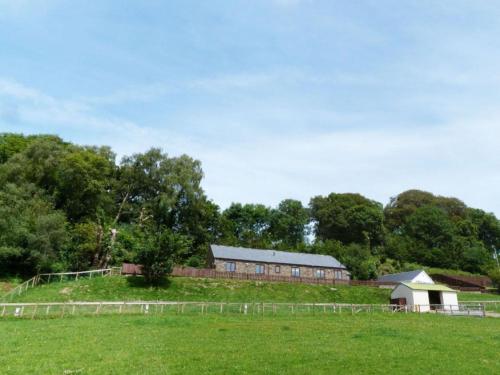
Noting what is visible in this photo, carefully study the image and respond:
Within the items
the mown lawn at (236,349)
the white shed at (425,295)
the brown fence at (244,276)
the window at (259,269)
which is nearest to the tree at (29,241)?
the brown fence at (244,276)

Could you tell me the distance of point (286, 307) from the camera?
34375 millimetres

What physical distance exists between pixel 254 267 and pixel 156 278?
1833 centimetres

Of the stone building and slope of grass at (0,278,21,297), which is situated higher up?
Result: the stone building

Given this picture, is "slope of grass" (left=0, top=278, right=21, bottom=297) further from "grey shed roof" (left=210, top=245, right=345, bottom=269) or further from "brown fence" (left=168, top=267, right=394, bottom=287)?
"grey shed roof" (left=210, top=245, right=345, bottom=269)

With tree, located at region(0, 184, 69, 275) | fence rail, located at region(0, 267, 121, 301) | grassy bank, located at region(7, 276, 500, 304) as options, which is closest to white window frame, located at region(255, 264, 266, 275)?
grassy bank, located at region(7, 276, 500, 304)

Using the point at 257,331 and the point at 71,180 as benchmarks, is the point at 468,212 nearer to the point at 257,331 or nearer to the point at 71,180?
the point at 71,180

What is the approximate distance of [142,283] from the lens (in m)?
42.8

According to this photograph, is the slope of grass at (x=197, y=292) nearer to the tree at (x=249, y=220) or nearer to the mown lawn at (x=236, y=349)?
the mown lawn at (x=236, y=349)

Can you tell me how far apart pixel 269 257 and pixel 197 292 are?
62.0 ft

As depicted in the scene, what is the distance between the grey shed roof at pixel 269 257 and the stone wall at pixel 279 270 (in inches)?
22.2

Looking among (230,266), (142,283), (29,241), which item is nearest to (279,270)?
(230,266)

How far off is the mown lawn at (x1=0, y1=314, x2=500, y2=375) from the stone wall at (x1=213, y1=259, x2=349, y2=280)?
3334 centimetres

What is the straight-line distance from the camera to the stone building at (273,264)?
2247 inches

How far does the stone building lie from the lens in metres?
57.1
